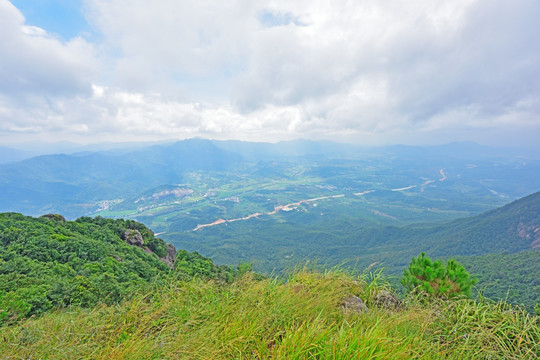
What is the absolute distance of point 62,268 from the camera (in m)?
10.6

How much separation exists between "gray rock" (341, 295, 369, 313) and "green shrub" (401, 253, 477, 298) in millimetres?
2321

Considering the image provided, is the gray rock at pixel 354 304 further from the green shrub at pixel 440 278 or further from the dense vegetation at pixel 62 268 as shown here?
the dense vegetation at pixel 62 268

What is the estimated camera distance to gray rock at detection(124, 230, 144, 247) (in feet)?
67.7

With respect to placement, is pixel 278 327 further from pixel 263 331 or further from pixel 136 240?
pixel 136 240

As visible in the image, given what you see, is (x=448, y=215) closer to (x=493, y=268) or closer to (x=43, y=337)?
(x=493, y=268)

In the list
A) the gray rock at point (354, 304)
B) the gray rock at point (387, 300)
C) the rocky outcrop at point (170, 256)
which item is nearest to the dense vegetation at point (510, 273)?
the rocky outcrop at point (170, 256)

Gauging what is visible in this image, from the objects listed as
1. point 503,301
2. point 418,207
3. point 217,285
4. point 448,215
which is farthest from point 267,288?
point 418,207

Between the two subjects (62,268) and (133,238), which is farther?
(133,238)

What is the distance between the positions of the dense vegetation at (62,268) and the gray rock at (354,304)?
2951mm

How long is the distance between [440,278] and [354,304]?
137 inches

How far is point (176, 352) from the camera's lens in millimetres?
2125

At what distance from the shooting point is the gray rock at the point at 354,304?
138 inches

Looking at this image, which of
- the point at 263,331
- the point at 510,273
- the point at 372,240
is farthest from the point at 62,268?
the point at 372,240

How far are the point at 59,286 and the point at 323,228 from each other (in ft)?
421
